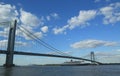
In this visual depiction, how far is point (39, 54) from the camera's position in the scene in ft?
213

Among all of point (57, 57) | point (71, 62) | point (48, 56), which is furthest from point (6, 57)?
point (71, 62)

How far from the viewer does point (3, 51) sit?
58.1m

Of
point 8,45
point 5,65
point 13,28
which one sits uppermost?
point 13,28

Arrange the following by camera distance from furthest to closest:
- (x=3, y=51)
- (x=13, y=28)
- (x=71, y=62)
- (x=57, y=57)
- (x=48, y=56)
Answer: (x=71, y=62)
(x=57, y=57)
(x=48, y=56)
(x=13, y=28)
(x=3, y=51)

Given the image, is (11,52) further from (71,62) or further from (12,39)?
(71,62)

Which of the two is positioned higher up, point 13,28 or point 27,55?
point 13,28

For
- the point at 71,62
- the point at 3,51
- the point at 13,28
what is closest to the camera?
the point at 3,51

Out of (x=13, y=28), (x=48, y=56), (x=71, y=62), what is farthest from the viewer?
(x=71, y=62)

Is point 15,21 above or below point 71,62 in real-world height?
above

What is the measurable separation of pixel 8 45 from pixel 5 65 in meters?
5.14

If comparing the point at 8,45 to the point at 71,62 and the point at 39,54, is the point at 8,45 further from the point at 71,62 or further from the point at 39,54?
the point at 71,62

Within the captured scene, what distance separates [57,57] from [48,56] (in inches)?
251

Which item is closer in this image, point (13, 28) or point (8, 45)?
point (8, 45)

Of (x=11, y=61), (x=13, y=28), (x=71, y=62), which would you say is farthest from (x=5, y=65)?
(x=71, y=62)
